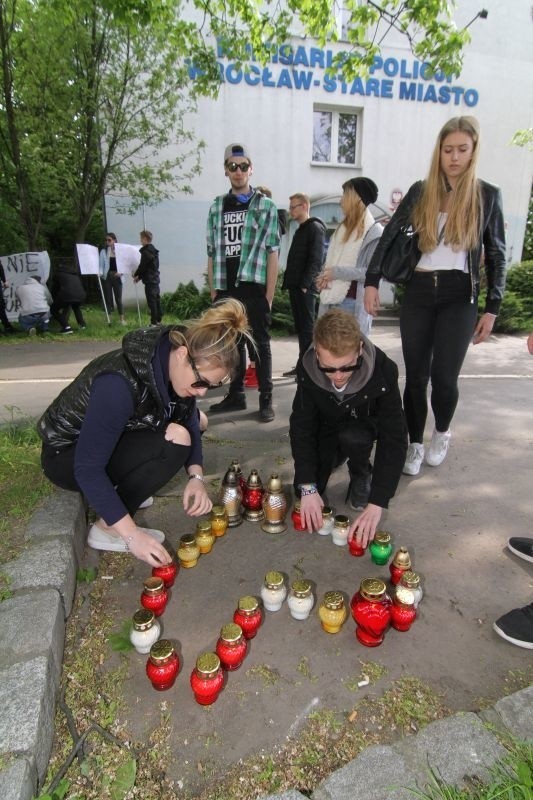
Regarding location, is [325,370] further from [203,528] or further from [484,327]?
[484,327]

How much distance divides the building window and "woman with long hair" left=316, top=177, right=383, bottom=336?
11.9 meters

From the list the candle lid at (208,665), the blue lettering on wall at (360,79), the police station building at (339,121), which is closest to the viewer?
the candle lid at (208,665)

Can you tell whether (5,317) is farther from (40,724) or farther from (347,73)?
(40,724)

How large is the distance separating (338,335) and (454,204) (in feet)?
4.33

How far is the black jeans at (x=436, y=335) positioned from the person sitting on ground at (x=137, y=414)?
4.73 feet

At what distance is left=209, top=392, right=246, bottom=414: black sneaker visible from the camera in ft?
14.5

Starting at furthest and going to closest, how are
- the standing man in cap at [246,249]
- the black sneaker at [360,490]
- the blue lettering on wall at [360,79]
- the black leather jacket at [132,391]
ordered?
the blue lettering on wall at [360,79], the standing man in cap at [246,249], the black sneaker at [360,490], the black leather jacket at [132,391]

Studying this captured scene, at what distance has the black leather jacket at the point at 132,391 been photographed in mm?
1950

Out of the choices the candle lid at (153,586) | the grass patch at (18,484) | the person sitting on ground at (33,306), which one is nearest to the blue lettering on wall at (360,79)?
the person sitting on ground at (33,306)

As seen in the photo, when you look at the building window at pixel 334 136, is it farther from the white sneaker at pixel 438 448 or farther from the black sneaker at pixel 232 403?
the white sneaker at pixel 438 448

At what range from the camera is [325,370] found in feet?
7.36

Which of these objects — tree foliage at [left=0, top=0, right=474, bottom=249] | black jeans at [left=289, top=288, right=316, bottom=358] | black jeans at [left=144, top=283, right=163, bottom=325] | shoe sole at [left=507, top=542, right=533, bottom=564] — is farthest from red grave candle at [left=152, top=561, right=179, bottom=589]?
black jeans at [left=144, top=283, right=163, bottom=325]

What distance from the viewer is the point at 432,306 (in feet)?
9.57

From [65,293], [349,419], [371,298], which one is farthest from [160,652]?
[65,293]
